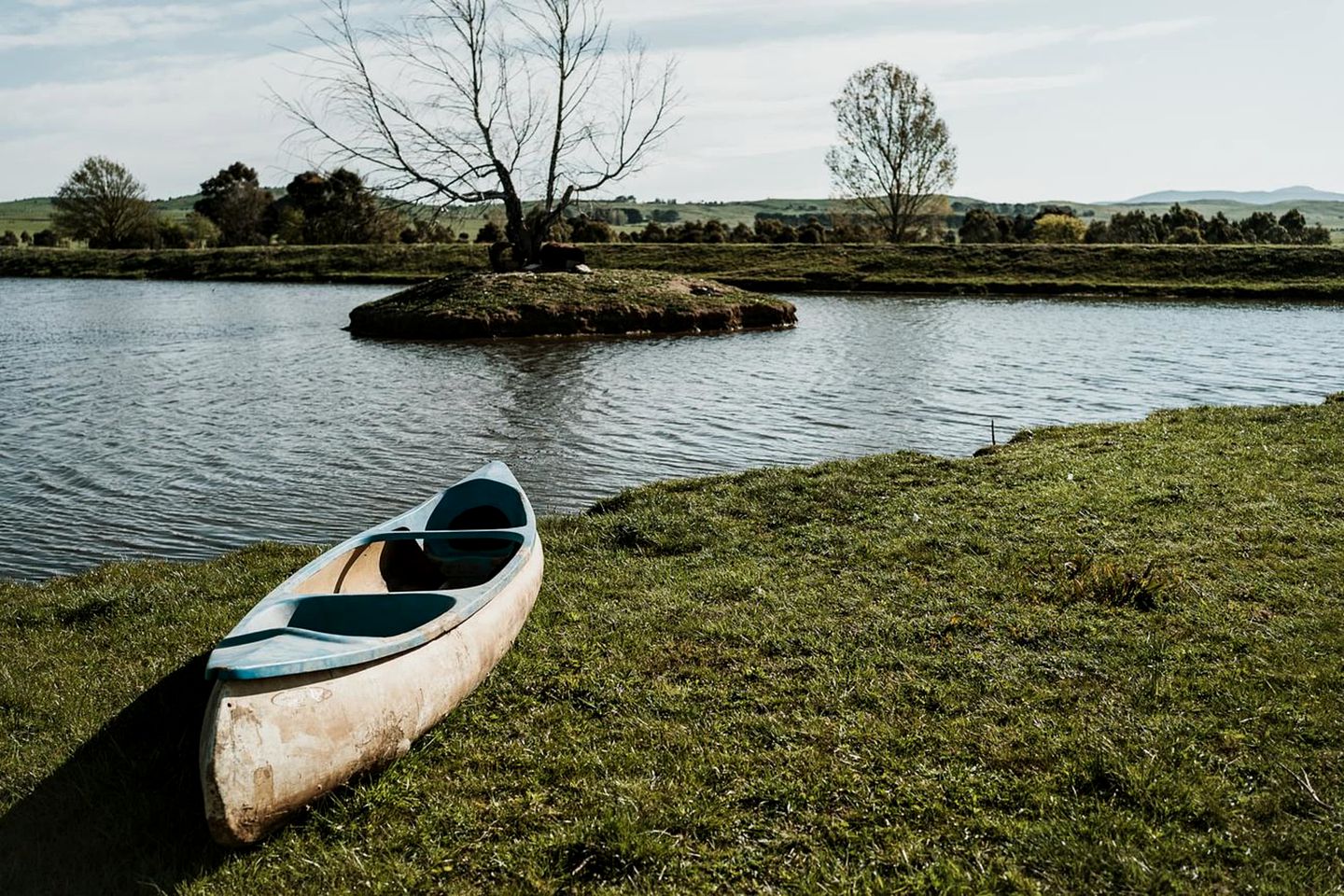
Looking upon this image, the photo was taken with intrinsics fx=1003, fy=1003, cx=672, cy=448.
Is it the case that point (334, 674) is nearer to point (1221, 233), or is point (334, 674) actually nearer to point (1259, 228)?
point (1221, 233)

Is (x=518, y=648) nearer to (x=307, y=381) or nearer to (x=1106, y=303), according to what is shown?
(x=307, y=381)

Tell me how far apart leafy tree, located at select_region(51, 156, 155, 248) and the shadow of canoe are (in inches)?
2892

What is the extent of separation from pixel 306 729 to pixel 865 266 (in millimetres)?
46986

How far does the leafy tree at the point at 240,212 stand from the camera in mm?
71875

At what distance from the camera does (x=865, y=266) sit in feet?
160

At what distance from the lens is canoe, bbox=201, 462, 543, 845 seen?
13.2 ft

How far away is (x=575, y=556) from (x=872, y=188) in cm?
5426

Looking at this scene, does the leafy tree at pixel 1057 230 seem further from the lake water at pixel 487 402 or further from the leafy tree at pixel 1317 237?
the lake water at pixel 487 402

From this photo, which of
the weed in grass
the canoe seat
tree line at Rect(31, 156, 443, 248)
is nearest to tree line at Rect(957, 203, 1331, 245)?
tree line at Rect(31, 156, 443, 248)

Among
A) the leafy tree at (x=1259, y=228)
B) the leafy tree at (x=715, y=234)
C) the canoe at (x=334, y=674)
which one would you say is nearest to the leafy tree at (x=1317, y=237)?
the leafy tree at (x=1259, y=228)

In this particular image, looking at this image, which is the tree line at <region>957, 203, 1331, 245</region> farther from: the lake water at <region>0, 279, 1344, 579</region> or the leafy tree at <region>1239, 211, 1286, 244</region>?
the lake water at <region>0, 279, 1344, 579</region>

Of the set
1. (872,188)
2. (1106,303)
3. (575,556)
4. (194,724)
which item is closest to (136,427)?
(575,556)

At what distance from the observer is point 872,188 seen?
58.5 meters

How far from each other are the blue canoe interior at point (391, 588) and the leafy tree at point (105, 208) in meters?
71.7
